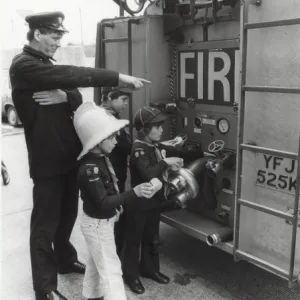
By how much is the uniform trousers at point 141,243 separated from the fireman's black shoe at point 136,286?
0.03 metres

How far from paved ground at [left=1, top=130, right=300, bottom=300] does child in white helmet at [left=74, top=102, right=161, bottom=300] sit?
0.73 metres

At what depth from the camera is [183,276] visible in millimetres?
3824

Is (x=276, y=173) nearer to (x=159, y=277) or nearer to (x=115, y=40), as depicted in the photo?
(x=159, y=277)

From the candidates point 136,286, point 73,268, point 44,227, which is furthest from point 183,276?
point 44,227

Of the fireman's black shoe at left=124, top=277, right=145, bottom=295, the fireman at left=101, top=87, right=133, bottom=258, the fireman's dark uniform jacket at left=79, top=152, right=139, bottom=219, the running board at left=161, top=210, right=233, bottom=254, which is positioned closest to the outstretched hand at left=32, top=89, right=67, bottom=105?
the fireman's dark uniform jacket at left=79, top=152, right=139, bottom=219

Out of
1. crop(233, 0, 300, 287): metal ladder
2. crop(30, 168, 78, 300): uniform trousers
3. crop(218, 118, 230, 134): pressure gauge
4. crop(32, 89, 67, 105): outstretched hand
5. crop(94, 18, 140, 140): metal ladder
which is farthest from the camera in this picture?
crop(94, 18, 140, 140): metal ladder

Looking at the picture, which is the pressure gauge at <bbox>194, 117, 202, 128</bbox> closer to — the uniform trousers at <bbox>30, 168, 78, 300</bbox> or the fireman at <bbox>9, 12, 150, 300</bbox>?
the fireman at <bbox>9, 12, 150, 300</bbox>

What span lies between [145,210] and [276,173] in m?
1.12

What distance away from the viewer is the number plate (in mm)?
2762

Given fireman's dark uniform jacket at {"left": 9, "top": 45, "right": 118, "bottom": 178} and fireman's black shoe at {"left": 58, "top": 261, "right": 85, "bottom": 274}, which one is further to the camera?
fireman's black shoe at {"left": 58, "top": 261, "right": 85, "bottom": 274}

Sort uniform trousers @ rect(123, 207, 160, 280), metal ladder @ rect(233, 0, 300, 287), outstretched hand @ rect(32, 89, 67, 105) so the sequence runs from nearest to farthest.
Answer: metal ladder @ rect(233, 0, 300, 287), outstretched hand @ rect(32, 89, 67, 105), uniform trousers @ rect(123, 207, 160, 280)

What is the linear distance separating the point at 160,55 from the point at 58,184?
5.26 feet

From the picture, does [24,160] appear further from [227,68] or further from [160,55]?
Answer: [227,68]

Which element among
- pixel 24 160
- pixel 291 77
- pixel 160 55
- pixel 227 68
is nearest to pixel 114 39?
pixel 160 55
